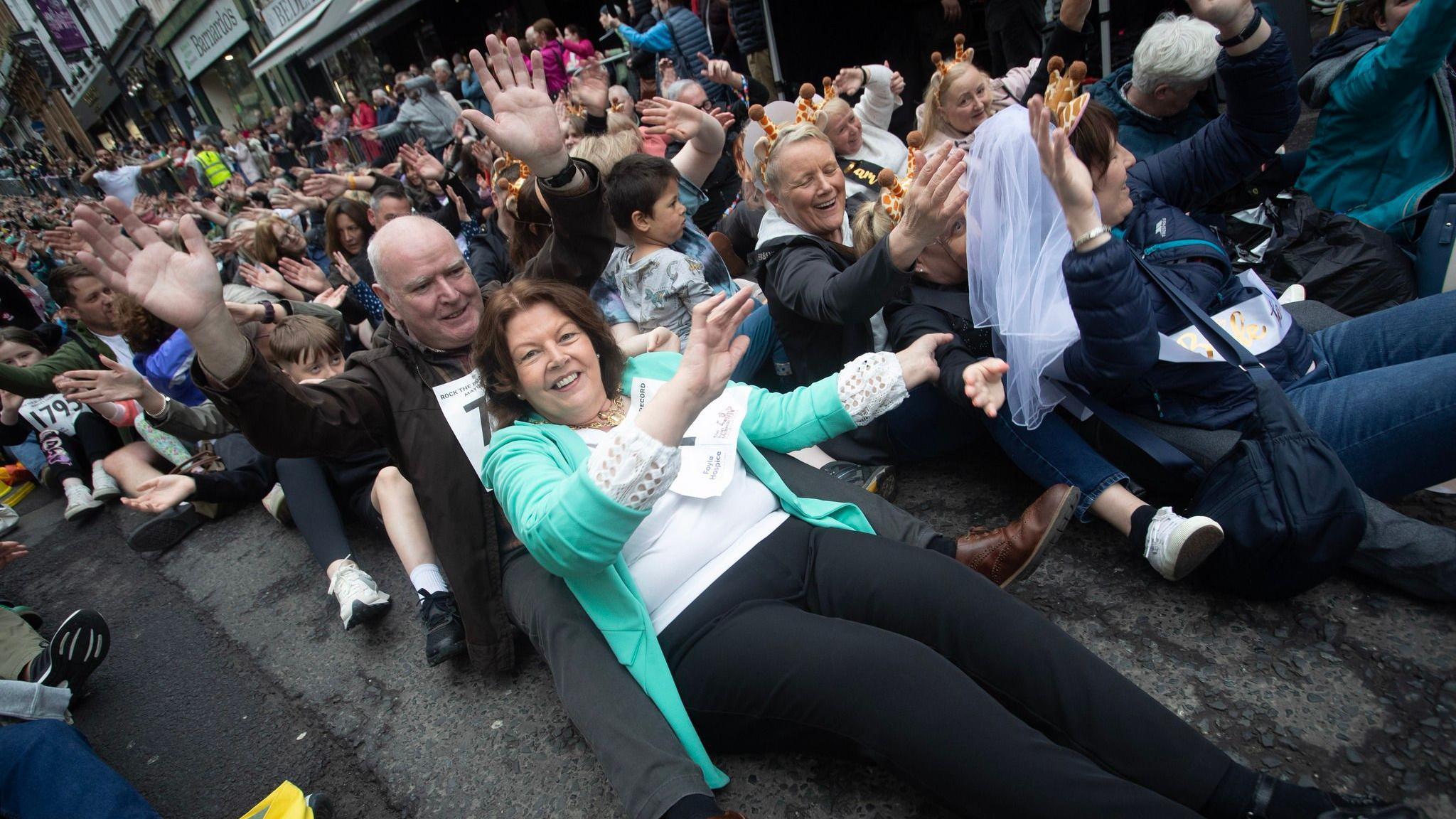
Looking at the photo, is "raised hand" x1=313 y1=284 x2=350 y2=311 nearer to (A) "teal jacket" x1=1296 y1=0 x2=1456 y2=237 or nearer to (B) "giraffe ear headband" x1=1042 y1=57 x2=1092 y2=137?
(B) "giraffe ear headband" x1=1042 y1=57 x2=1092 y2=137

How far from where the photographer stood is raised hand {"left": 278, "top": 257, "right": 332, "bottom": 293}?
12.8 ft

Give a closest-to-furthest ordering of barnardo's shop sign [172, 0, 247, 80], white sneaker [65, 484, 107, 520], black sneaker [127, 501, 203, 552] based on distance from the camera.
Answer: black sneaker [127, 501, 203, 552], white sneaker [65, 484, 107, 520], barnardo's shop sign [172, 0, 247, 80]

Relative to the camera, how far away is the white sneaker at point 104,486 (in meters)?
4.61

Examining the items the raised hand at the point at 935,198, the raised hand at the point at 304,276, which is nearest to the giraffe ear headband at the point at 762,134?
the raised hand at the point at 935,198

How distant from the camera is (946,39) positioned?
7.14 m

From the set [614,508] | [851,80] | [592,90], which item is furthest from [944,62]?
[614,508]

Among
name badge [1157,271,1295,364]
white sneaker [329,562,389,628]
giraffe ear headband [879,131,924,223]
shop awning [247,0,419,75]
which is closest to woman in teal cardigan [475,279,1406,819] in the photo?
giraffe ear headband [879,131,924,223]

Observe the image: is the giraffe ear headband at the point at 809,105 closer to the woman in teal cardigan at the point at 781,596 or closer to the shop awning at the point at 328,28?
the woman in teal cardigan at the point at 781,596

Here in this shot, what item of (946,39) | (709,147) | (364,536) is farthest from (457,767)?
(946,39)

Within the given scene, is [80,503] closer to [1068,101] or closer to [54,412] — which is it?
[54,412]

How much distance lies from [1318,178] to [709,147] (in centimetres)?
272

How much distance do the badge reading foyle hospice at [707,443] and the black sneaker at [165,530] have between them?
3483 millimetres

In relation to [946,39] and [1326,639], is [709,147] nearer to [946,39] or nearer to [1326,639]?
[1326,639]

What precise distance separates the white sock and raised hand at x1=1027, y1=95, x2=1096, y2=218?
2291mm
